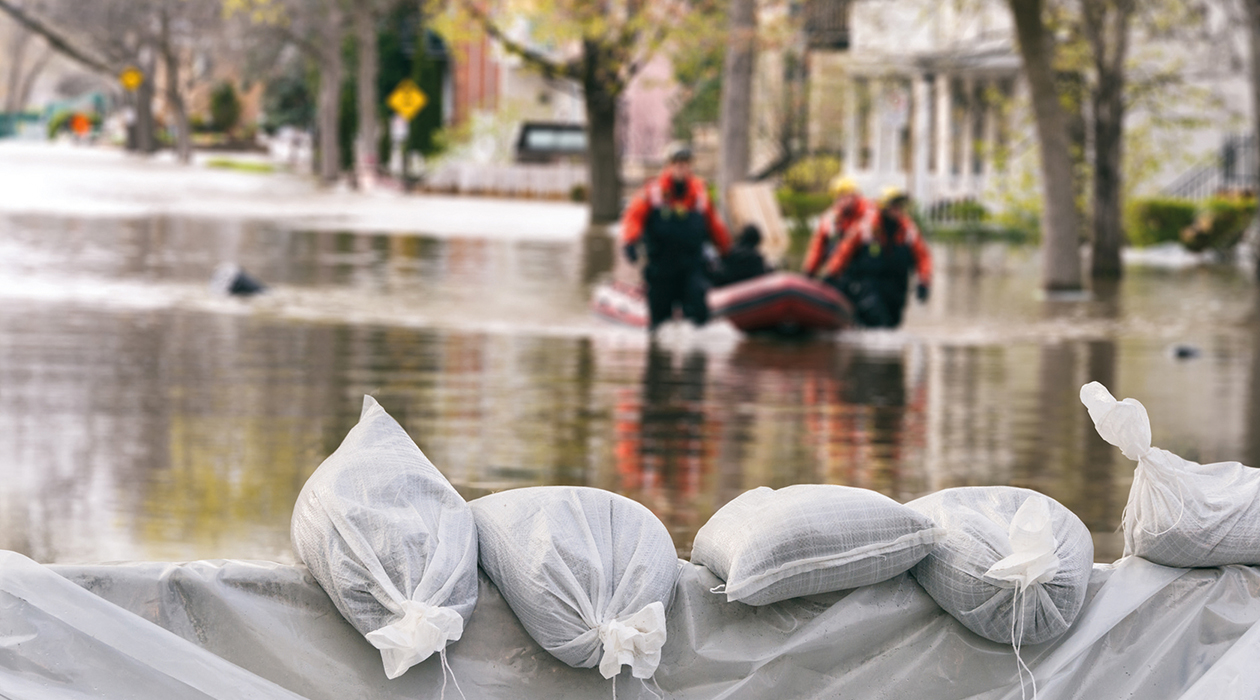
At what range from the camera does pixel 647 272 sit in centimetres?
1491

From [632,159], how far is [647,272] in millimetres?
39375

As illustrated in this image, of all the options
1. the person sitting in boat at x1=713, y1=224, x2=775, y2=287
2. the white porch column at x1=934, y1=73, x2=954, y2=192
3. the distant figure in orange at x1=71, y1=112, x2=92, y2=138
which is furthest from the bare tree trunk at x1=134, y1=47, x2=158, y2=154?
the person sitting in boat at x1=713, y1=224, x2=775, y2=287

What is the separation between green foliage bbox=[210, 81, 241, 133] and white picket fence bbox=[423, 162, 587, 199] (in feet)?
121

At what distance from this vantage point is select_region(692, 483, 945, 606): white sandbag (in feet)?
11.3

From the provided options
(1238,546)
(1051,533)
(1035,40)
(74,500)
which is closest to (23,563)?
(1051,533)

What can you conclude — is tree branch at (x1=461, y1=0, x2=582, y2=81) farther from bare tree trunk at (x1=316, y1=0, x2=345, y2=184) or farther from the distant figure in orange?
the distant figure in orange

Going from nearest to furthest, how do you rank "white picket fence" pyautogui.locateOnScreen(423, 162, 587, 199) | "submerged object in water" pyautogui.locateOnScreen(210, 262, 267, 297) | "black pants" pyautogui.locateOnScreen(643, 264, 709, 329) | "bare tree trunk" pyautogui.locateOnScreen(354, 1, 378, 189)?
"black pants" pyautogui.locateOnScreen(643, 264, 709, 329)
"submerged object in water" pyautogui.locateOnScreen(210, 262, 267, 297)
"bare tree trunk" pyautogui.locateOnScreen(354, 1, 378, 189)
"white picket fence" pyautogui.locateOnScreen(423, 162, 587, 199)

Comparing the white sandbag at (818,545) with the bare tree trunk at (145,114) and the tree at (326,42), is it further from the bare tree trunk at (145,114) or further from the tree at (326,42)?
the bare tree trunk at (145,114)

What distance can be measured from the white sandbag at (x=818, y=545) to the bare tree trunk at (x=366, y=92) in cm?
4437

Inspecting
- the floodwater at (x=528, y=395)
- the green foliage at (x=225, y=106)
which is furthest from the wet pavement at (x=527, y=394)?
the green foliage at (x=225, y=106)

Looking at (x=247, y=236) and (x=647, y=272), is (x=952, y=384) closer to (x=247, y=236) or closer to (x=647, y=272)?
(x=647, y=272)

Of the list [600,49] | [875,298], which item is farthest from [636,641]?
[600,49]

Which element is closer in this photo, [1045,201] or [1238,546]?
[1238,546]

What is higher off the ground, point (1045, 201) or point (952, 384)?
point (1045, 201)
